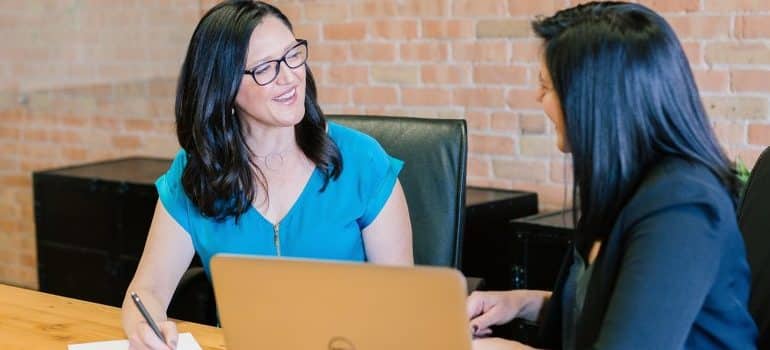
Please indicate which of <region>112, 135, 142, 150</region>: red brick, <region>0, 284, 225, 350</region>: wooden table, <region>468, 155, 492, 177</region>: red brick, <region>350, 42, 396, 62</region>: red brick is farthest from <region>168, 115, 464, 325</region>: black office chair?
<region>112, 135, 142, 150</region>: red brick

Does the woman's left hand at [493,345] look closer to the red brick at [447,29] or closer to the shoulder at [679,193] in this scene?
the shoulder at [679,193]

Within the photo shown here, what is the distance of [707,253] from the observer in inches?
51.7

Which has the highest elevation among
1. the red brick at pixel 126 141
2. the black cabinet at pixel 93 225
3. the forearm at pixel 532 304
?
the forearm at pixel 532 304

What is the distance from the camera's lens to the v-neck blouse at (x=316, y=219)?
2.10 metres

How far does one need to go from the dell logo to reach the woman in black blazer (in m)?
0.30

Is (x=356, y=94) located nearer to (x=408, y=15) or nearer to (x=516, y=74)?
(x=408, y=15)

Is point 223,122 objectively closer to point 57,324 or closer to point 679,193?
point 57,324

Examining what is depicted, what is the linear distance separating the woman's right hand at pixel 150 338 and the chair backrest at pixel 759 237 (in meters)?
0.88

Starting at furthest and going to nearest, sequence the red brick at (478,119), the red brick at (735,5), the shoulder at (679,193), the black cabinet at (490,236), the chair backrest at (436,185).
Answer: the red brick at (478,119) < the black cabinet at (490,236) < the red brick at (735,5) < the chair backrest at (436,185) < the shoulder at (679,193)

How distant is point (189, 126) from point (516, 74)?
1.20 meters

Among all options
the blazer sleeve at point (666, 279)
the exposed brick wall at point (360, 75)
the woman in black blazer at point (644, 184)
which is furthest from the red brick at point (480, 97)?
the blazer sleeve at point (666, 279)

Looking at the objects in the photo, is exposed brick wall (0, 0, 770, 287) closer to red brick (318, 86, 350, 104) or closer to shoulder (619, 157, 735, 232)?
red brick (318, 86, 350, 104)

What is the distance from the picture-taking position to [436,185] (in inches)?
84.4

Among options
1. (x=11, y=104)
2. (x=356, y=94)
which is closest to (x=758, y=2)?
(x=356, y=94)
